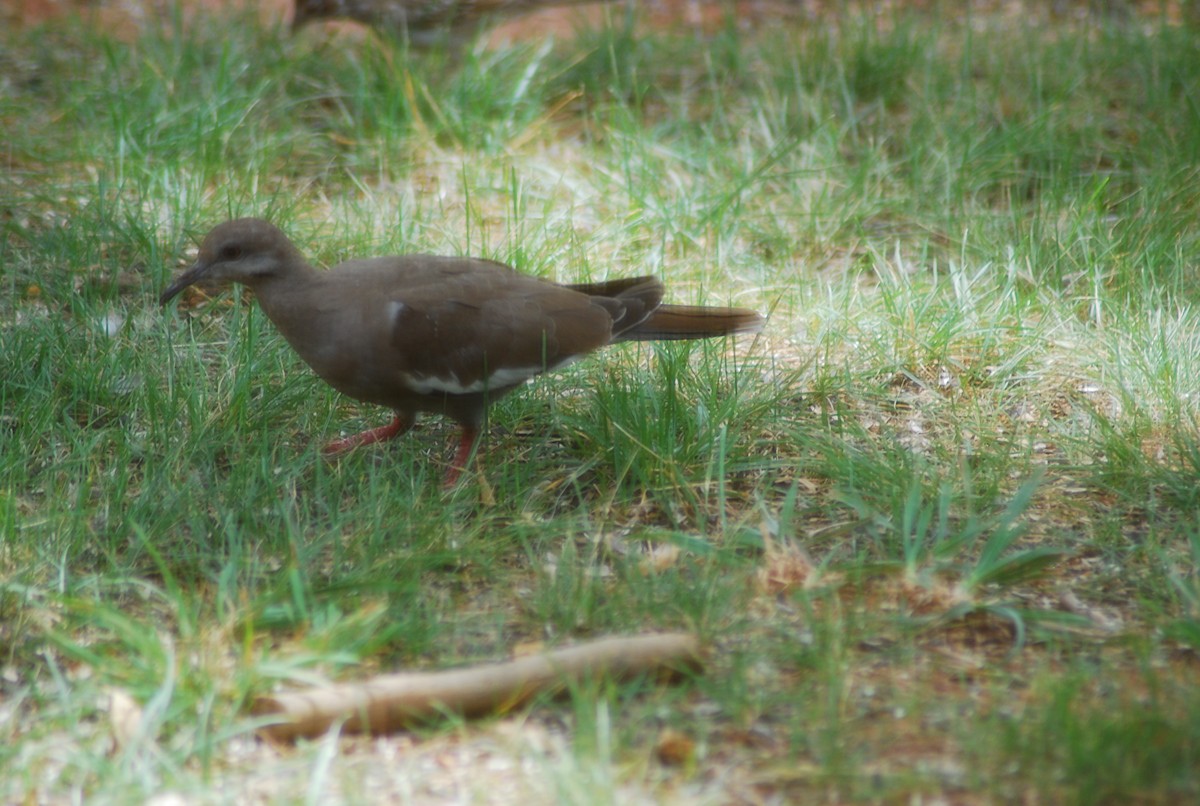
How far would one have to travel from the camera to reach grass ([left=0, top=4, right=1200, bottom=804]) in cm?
257

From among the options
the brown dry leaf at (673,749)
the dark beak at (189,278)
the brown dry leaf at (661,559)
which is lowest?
the brown dry leaf at (673,749)

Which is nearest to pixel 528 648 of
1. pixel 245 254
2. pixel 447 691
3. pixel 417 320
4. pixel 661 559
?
pixel 447 691

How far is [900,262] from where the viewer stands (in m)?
4.86

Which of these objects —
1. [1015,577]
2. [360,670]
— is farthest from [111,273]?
[1015,577]

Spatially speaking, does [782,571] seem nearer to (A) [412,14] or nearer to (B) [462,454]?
(B) [462,454]

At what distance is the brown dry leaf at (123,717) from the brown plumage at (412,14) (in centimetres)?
429

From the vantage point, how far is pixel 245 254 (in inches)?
149

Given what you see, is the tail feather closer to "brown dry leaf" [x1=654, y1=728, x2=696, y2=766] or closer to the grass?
the grass

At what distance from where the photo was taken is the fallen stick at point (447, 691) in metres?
2.57

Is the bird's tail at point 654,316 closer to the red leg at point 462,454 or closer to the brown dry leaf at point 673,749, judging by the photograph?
the red leg at point 462,454

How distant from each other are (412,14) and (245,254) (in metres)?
2.90

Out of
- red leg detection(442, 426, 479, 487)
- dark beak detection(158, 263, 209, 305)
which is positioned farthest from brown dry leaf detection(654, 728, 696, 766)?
dark beak detection(158, 263, 209, 305)

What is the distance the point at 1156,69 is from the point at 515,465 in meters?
3.95

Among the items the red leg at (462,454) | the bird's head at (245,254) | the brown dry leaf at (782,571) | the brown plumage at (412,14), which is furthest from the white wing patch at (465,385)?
the brown plumage at (412,14)
